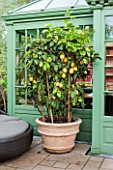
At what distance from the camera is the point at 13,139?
126 inches

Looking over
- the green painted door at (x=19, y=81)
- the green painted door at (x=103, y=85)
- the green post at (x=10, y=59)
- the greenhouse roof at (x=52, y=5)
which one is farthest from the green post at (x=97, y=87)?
the green post at (x=10, y=59)

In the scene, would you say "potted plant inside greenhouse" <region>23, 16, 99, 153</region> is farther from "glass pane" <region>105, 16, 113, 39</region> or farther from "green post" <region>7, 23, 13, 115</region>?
"green post" <region>7, 23, 13, 115</region>

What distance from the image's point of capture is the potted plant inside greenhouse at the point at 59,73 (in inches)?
132

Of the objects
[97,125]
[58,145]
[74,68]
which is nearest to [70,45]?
[74,68]

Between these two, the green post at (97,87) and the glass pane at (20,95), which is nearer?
the green post at (97,87)

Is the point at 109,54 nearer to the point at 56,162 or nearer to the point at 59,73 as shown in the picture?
the point at 59,73

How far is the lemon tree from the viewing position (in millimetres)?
3338

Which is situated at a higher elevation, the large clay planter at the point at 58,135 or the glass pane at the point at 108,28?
the glass pane at the point at 108,28

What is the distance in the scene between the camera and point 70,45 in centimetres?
328

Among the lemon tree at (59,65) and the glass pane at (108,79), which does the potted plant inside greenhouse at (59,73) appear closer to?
the lemon tree at (59,65)

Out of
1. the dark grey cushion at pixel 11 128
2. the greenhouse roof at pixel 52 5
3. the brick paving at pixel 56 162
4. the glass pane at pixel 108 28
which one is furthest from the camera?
the greenhouse roof at pixel 52 5

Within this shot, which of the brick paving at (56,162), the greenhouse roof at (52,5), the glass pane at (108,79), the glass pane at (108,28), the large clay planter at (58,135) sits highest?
the greenhouse roof at (52,5)

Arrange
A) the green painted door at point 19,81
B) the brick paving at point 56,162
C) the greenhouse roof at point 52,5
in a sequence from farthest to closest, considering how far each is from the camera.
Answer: the green painted door at point 19,81 < the greenhouse roof at point 52,5 < the brick paving at point 56,162

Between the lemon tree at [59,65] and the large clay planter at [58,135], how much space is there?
0.58ft
